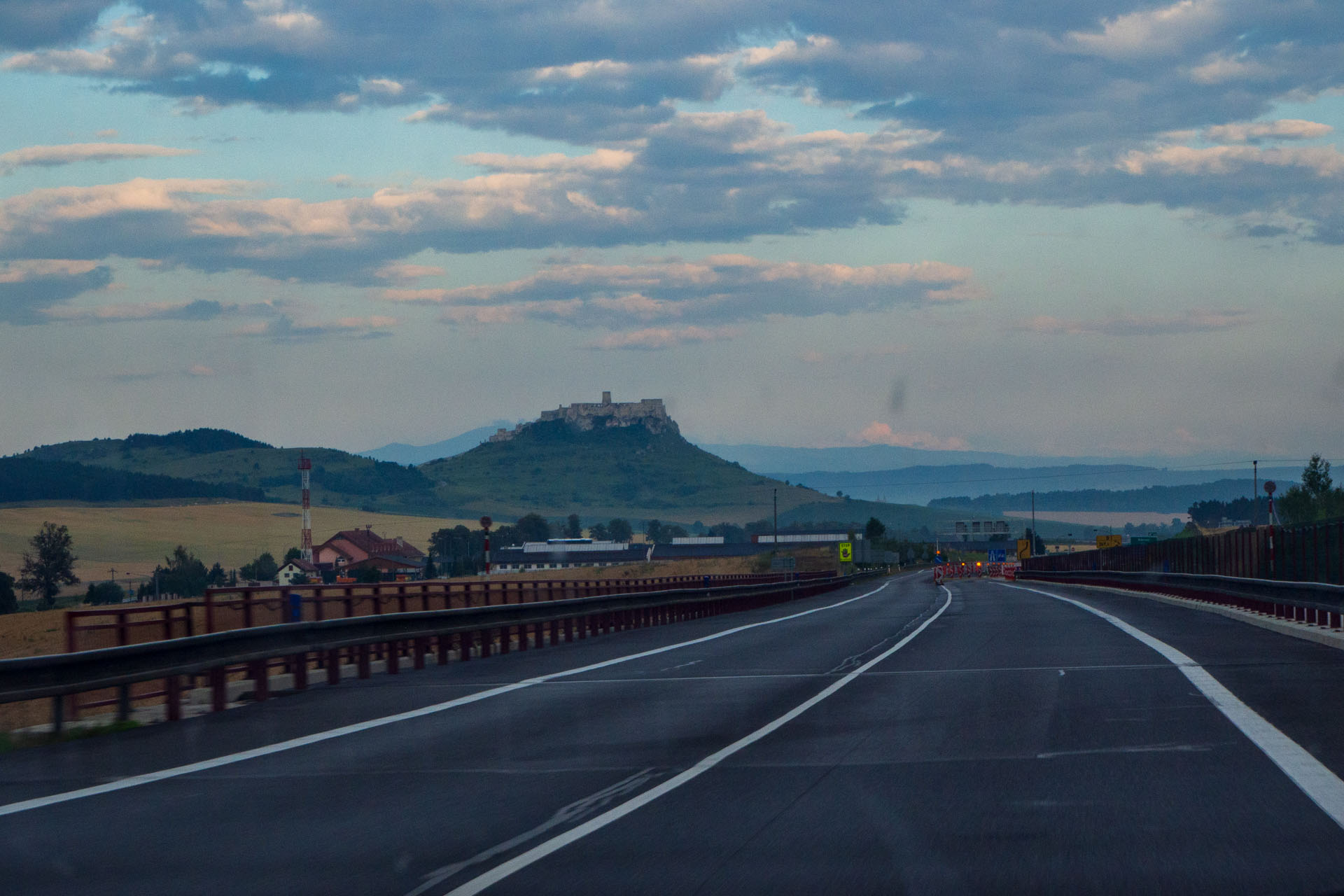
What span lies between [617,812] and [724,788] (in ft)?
3.49

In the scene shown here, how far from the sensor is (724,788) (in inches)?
380

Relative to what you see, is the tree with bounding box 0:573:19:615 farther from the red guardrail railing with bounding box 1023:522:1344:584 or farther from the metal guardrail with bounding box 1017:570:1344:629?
the metal guardrail with bounding box 1017:570:1344:629

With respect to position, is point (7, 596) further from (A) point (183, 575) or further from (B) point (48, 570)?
(B) point (48, 570)

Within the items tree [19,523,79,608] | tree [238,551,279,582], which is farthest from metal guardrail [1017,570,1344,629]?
tree [19,523,79,608]

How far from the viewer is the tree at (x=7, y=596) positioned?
109 m

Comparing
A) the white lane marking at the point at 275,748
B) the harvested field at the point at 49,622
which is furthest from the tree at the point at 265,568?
the white lane marking at the point at 275,748

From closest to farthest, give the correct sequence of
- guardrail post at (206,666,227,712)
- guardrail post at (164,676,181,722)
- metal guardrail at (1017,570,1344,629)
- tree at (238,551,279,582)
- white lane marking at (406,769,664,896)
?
white lane marking at (406,769,664,896) → guardrail post at (164,676,181,722) → guardrail post at (206,666,227,712) → metal guardrail at (1017,570,1344,629) → tree at (238,551,279,582)

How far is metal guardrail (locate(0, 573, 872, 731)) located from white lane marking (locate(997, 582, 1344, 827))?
9.52m

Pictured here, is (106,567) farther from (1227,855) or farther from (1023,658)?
(1227,855)

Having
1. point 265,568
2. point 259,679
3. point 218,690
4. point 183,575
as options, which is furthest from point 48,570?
point 218,690

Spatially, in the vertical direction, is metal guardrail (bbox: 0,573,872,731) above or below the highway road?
above

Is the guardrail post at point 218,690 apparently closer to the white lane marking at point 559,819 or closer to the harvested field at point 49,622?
the harvested field at point 49,622

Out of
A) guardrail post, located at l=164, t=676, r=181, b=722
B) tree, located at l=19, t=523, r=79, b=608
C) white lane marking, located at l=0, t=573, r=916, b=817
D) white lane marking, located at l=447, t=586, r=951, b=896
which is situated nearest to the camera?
white lane marking, located at l=447, t=586, r=951, b=896

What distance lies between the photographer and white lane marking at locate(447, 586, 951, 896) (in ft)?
23.3
